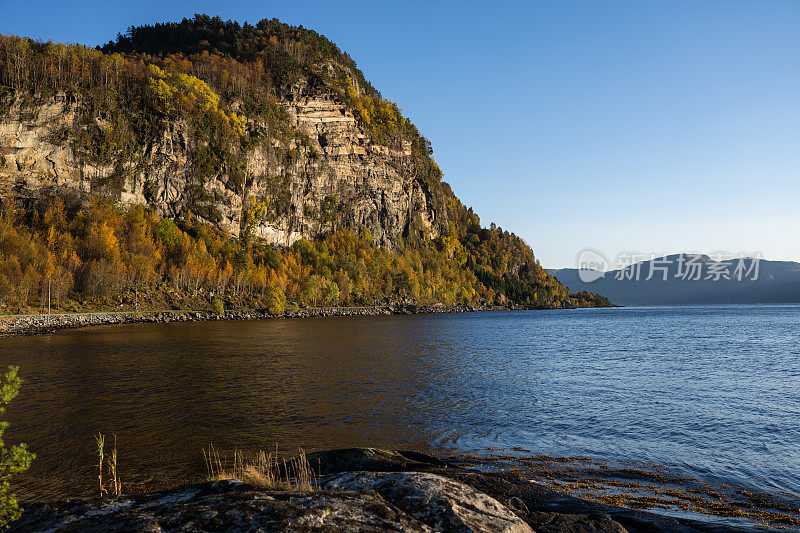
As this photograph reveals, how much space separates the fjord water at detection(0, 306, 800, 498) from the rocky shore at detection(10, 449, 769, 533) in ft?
24.2

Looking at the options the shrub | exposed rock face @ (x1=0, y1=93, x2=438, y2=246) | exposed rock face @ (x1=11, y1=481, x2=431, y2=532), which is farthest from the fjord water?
exposed rock face @ (x1=0, y1=93, x2=438, y2=246)

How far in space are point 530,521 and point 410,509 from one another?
272cm

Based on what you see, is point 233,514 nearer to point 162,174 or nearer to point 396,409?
point 396,409

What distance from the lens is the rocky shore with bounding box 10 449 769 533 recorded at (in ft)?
16.9

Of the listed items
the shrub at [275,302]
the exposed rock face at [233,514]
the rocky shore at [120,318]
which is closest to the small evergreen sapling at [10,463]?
the exposed rock face at [233,514]

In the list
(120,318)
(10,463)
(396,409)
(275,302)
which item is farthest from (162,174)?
(10,463)

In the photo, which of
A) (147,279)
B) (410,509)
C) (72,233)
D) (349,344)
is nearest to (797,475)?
(410,509)

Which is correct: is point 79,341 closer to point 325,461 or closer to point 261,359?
point 261,359

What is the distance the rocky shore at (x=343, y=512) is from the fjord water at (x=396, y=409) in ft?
24.2

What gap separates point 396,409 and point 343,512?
1690cm

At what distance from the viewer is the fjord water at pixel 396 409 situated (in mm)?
15349

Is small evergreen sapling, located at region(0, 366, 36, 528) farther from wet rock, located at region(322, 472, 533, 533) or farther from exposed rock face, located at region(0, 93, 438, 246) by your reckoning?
exposed rock face, located at region(0, 93, 438, 246)

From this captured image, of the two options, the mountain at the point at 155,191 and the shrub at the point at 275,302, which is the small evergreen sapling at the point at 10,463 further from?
the shrub at the point at 275,302

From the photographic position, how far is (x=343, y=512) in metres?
5.62
